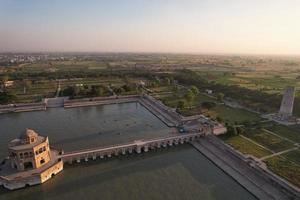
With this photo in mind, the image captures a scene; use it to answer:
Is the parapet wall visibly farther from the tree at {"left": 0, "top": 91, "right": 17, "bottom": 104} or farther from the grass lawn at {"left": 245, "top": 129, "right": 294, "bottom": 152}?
the grass lawn at {"left": 245, "top": 129, "right": 294, "bottom": 152}

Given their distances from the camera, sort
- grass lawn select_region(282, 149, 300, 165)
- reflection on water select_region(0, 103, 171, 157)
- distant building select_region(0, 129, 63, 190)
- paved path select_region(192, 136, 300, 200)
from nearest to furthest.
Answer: paved path select_region(192, 136, 300, 200), distant building select_region(0, 129, 63, 190), grass lawn select_region(282, 149, 300, 165), reflection on water select_region(0, 103, 171, 157)

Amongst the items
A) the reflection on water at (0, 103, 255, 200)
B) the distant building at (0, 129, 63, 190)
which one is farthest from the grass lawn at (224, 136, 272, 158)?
the distant building at (0, 129, 63, 190)

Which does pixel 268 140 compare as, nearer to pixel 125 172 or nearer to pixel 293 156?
pixel 293 156

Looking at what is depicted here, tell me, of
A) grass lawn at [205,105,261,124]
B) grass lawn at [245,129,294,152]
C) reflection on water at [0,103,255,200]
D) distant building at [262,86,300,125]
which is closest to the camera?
reflection on water at [0,103,255,200]

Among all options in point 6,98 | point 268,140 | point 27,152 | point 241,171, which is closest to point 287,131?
point 268,140

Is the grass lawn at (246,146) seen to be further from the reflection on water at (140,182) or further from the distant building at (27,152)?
the distant building at (27,152)

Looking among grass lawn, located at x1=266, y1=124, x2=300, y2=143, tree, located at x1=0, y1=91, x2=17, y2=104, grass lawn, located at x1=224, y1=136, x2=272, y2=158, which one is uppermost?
tree, located at x1=0, y1=91, x2=17, y2=104

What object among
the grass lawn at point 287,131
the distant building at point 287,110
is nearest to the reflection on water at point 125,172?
the grass lawn at point 287,131
